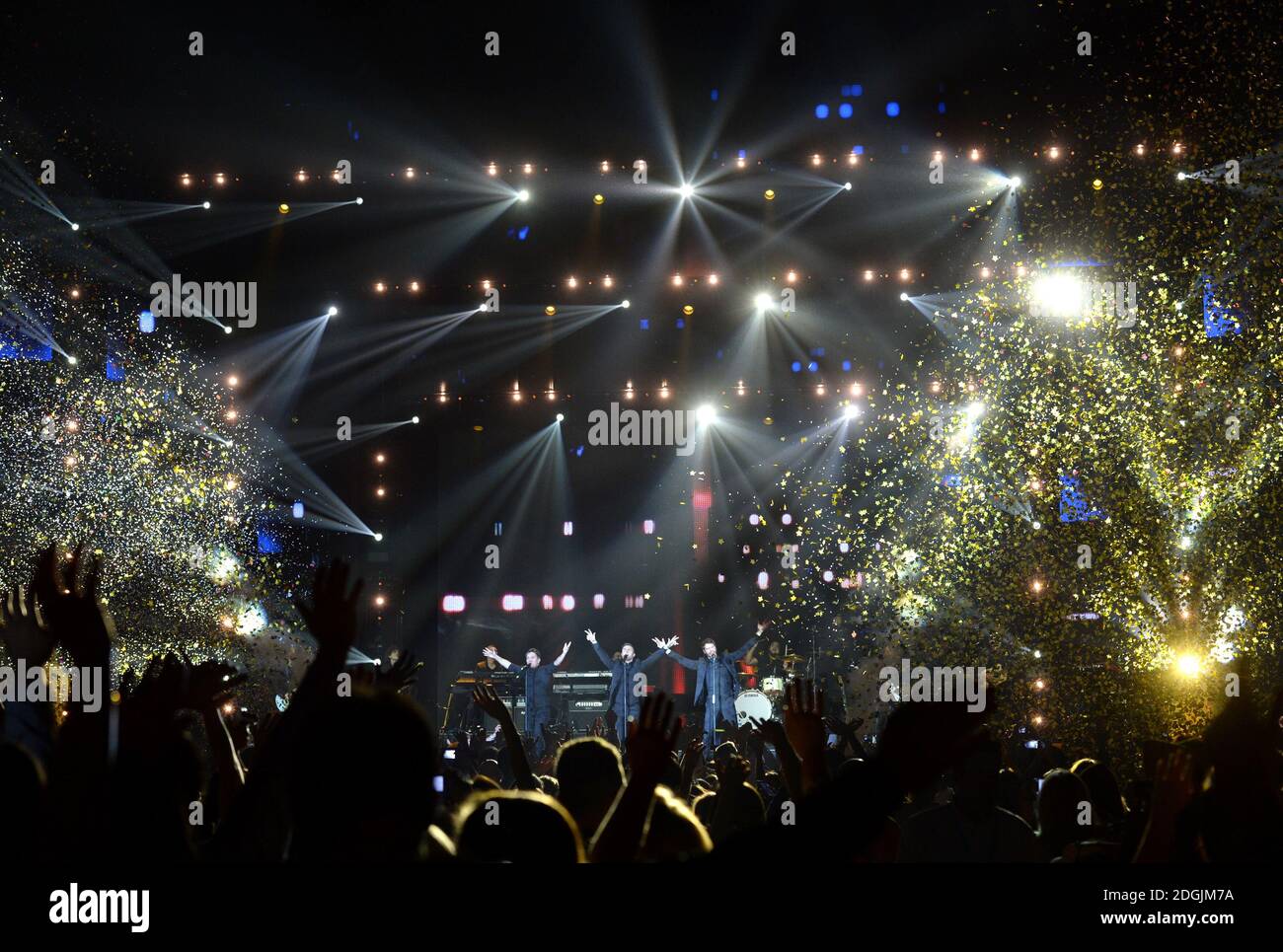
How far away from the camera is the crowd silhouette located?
181cm

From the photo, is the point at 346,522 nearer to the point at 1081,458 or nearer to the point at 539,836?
the point at 1081,458

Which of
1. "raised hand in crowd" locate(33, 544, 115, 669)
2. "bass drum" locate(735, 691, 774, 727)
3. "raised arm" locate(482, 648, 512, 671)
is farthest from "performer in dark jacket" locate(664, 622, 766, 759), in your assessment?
"raised hand in crowd" locate(33, 544, 115, 669)

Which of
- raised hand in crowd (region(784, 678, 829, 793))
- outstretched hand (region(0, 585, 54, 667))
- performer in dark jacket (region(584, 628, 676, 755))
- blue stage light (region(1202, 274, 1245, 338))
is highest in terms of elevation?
blue stage light (region(1202, 274, 1245, 338))

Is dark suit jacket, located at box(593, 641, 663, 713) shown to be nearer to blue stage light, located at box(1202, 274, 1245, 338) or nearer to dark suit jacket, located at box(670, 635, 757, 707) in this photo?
dark suit jacket, located at box(670, 635, 757, 707)

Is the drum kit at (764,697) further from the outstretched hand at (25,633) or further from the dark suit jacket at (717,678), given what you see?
the outstretched hand at (25,633)

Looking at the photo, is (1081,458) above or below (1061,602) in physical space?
above

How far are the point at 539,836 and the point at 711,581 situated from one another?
2933 cm

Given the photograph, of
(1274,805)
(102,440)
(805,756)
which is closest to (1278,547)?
(1274,805)

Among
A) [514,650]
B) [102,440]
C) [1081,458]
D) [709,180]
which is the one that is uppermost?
[709,180]

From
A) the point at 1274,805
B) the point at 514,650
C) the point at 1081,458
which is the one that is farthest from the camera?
the point at 514,650

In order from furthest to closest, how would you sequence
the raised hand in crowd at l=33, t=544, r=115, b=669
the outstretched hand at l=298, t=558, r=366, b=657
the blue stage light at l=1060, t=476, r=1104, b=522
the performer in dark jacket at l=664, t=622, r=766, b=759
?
the performer in dark jacket at l=664, t=622, r=766, b=759 → the blue stage light at l=1060, t=476, r=1104, b=522 → the raised hand in crowd at l=33, t=544, r=115, b=669 → the outstretched hand at l=298, t=558, r=366, b=657

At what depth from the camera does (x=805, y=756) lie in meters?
3.20
